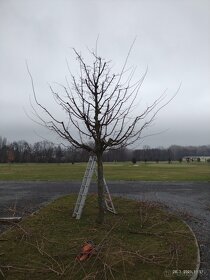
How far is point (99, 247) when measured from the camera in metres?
7.18

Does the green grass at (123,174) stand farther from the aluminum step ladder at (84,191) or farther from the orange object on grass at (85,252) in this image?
the orange object on grass at (85,252)

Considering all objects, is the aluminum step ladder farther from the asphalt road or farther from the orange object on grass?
the orange object on grass

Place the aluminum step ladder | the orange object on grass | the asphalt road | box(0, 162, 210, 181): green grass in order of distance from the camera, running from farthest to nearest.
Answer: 1. box(0, 162, 210, 181): green grass
2. the aluminum step ladder
3. the asphalt road
4. the orange object on grass

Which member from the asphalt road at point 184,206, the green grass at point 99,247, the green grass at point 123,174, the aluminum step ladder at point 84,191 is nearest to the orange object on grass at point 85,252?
the green grass at point 99,247

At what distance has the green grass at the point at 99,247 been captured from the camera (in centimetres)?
629

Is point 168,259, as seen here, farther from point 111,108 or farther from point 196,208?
point 196,208

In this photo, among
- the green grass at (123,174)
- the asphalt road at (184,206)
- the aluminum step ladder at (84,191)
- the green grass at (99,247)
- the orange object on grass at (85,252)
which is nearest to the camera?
the green grass at (99,247)

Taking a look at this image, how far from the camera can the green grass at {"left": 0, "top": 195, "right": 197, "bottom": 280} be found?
629 centimetres

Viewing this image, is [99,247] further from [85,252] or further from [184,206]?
[184,206]

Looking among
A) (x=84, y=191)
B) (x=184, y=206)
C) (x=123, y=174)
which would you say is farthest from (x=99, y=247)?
(x=123, y=174)

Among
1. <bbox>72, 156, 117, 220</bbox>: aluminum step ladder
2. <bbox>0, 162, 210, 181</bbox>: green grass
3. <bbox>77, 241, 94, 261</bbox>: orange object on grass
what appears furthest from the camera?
<bbox>0, 162, 210, 181</bbox>: green grass

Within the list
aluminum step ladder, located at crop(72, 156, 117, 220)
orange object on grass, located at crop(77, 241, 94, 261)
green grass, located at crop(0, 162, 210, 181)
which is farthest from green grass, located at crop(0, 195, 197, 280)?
green grass, located at crop(0, 162, 210, 181)

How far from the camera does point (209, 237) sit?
8.84m

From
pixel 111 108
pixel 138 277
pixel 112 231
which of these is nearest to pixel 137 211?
pixel 112 231
